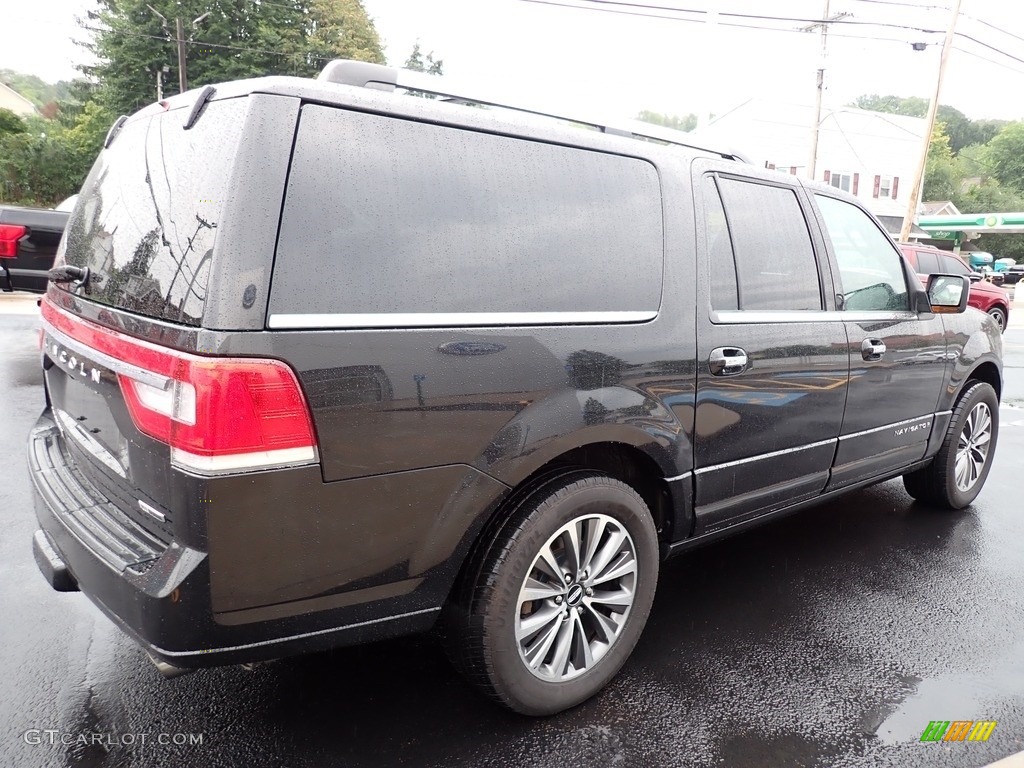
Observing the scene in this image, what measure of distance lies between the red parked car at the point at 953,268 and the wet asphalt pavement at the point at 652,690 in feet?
25.5

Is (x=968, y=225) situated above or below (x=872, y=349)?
above

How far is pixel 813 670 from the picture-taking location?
114 inches

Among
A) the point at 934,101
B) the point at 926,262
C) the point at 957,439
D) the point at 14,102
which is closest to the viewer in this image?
the point at 957,439

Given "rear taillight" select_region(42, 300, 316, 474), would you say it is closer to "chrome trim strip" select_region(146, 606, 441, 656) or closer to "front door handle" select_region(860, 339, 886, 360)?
"chrome trim strip" select_region(146, 606, 441, 656)

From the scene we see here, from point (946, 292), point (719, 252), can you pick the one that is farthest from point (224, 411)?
point (946, 292)

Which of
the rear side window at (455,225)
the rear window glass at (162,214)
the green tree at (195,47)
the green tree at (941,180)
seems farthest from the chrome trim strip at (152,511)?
the green tree at (941,180)

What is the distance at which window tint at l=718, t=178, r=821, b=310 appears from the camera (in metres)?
3.06

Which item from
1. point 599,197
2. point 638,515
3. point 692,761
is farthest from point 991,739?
point 599,197

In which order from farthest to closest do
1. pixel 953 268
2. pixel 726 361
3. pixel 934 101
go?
pixel 934 101 < pixel 953 268 < pixel 726 361

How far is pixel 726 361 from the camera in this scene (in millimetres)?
2867

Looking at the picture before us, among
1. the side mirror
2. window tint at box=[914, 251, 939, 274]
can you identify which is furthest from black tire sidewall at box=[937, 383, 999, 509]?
window tint at box=[914, 251, 939, 274]

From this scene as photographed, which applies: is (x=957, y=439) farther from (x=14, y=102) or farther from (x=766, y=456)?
(x=14, y=102)

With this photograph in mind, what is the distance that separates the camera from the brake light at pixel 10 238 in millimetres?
8820

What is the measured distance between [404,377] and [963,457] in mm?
4085
